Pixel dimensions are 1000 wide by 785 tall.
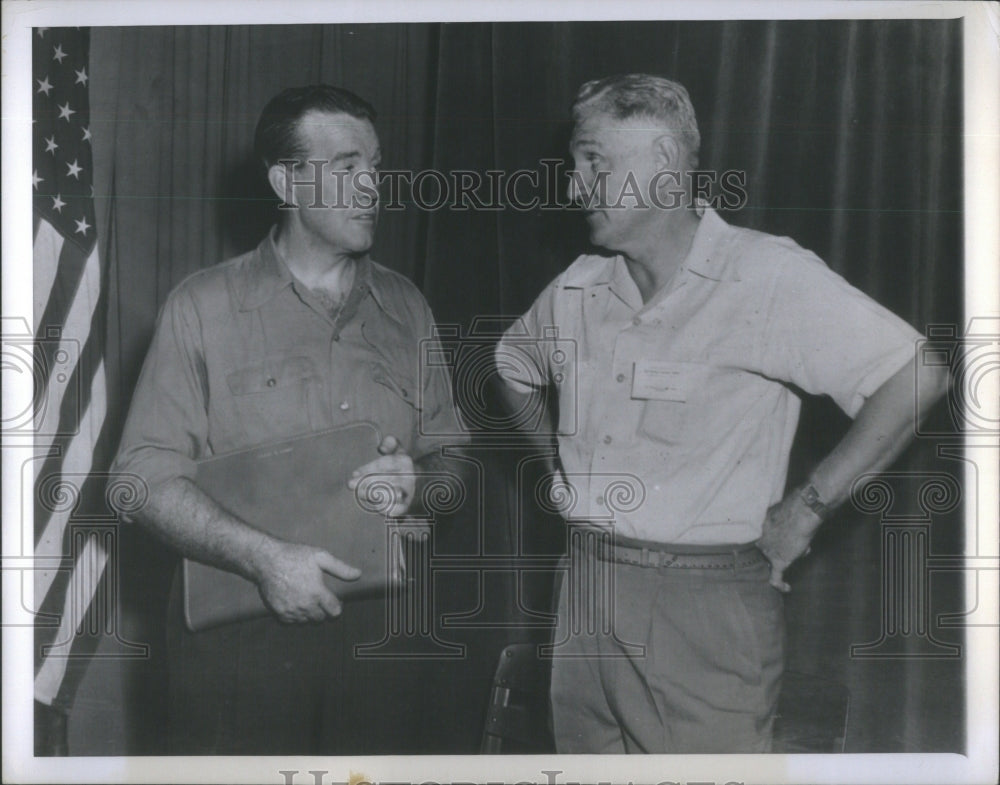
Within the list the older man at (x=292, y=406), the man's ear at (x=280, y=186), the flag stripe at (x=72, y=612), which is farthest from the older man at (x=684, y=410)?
the flag stripe at (x=72, y=612)

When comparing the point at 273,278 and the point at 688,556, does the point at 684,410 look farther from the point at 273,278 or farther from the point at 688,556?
the point at 273,278

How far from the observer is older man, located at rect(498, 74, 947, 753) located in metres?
3.04

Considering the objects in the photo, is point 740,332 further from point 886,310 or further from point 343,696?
point 343,696

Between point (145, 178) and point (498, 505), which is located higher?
point (145, 178)

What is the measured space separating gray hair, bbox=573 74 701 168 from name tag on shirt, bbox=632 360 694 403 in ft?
1.90

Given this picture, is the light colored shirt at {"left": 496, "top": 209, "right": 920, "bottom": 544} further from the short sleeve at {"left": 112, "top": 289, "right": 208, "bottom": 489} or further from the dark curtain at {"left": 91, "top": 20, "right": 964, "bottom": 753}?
the short sleeve at {"left": 112, "top": 289, "right": 208, "bottom": 489}

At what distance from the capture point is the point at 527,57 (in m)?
3.10

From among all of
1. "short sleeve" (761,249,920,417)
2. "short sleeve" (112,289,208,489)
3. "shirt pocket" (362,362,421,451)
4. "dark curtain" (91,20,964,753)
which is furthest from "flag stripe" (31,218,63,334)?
"short sleeve" (761,249,920,417)

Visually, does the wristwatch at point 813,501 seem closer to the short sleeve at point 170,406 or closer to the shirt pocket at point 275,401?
the shirt pocket at point 275,401

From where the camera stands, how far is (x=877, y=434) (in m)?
3.07

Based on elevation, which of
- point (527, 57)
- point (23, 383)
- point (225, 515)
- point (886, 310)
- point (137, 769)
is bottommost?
point (137, 769)

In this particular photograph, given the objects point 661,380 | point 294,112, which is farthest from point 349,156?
point 661,380

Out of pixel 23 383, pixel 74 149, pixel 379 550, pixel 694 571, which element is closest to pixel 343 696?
pixel 379 550

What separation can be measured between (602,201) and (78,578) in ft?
6.06
